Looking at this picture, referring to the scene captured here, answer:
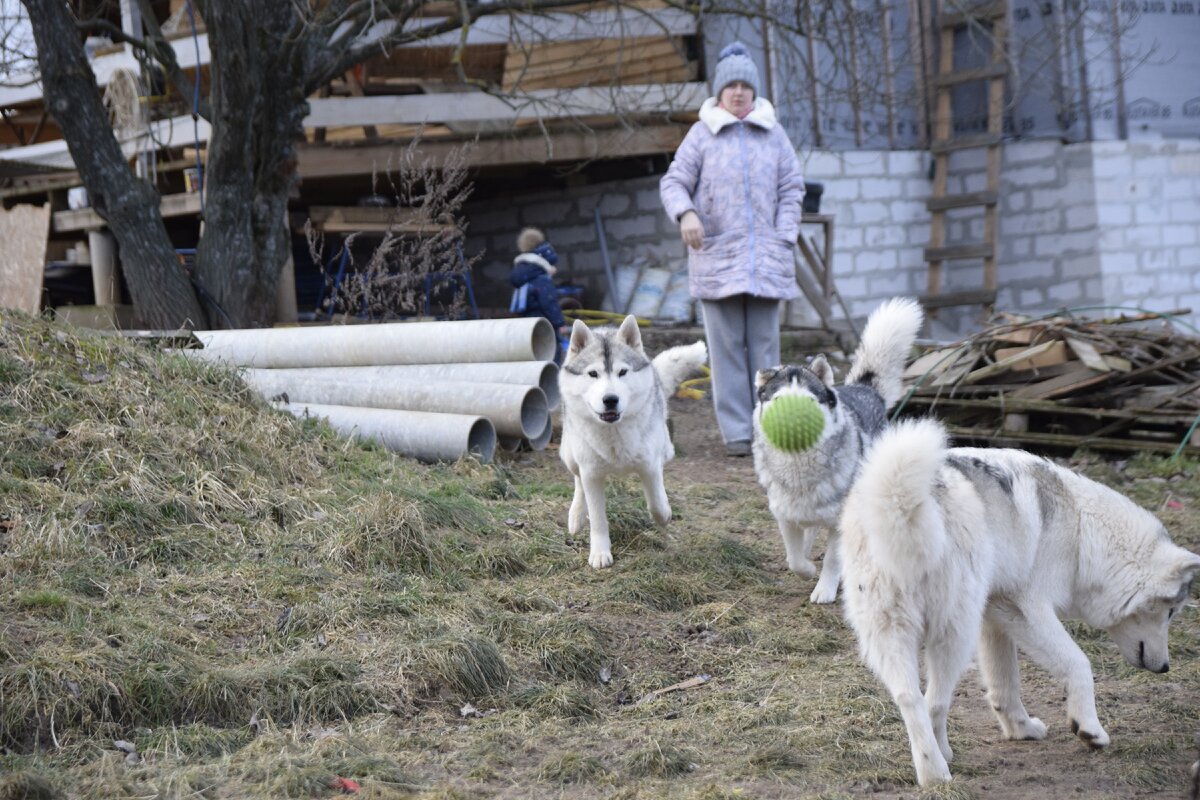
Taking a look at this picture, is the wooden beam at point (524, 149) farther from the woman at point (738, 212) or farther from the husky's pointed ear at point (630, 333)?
the husky's pointed ear at point (630, 333)

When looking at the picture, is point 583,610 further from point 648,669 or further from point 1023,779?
point 1023,779

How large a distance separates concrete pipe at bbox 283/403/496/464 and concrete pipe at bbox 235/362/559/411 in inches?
20.2

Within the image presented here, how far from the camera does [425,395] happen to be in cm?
802

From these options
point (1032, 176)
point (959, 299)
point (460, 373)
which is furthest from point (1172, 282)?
point (460, 373)

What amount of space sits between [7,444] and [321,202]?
9.68m

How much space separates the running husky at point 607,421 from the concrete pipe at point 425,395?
5.25 ft

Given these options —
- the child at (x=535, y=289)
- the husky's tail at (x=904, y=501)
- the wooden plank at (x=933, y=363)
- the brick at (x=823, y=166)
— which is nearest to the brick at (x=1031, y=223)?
the brick at (x=823, y=166)

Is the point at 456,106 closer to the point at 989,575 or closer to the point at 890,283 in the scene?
the point at 890,283

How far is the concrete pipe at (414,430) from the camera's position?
7531 millimetres

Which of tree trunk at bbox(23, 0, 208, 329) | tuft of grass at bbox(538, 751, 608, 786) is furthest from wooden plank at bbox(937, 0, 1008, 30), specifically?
tuft of grass at bbox(538, 751, 608, 786)

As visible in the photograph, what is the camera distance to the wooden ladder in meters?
13.9

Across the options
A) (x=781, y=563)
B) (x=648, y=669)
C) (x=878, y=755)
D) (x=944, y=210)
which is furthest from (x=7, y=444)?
(x=944, y=210)

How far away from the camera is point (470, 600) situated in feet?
17.2

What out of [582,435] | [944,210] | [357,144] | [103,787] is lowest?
[103,787]
